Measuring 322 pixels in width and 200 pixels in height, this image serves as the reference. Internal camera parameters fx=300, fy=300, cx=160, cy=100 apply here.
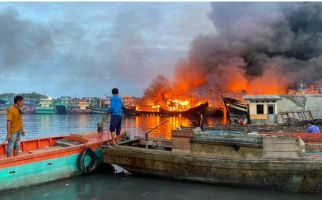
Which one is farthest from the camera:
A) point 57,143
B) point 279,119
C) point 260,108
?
point 279,119

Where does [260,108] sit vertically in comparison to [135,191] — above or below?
above

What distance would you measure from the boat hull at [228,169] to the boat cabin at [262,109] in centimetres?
1357

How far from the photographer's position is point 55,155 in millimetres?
10266

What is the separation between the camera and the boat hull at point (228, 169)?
8.62m

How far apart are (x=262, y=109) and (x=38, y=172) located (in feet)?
55.9

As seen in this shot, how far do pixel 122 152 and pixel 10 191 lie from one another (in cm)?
370

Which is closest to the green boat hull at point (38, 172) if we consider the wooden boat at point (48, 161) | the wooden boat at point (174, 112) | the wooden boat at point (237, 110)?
the wooden boat at point (48, 161)

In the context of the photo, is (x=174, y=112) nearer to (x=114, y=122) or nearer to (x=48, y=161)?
(x=114, y=122)

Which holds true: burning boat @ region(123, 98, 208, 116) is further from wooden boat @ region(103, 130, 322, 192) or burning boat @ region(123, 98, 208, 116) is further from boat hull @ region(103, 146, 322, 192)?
wooden boat @ region(103, 130, 322, 192)

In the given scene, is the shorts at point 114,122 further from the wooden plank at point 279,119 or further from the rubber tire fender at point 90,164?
the wooden plank at point 279,119

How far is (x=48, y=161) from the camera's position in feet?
33.0

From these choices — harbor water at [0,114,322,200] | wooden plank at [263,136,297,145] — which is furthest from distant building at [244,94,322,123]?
harbor water at [0,114,322,200]

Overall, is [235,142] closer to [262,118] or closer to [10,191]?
[10,191]

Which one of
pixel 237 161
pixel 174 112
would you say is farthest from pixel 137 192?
pixel 174 112
